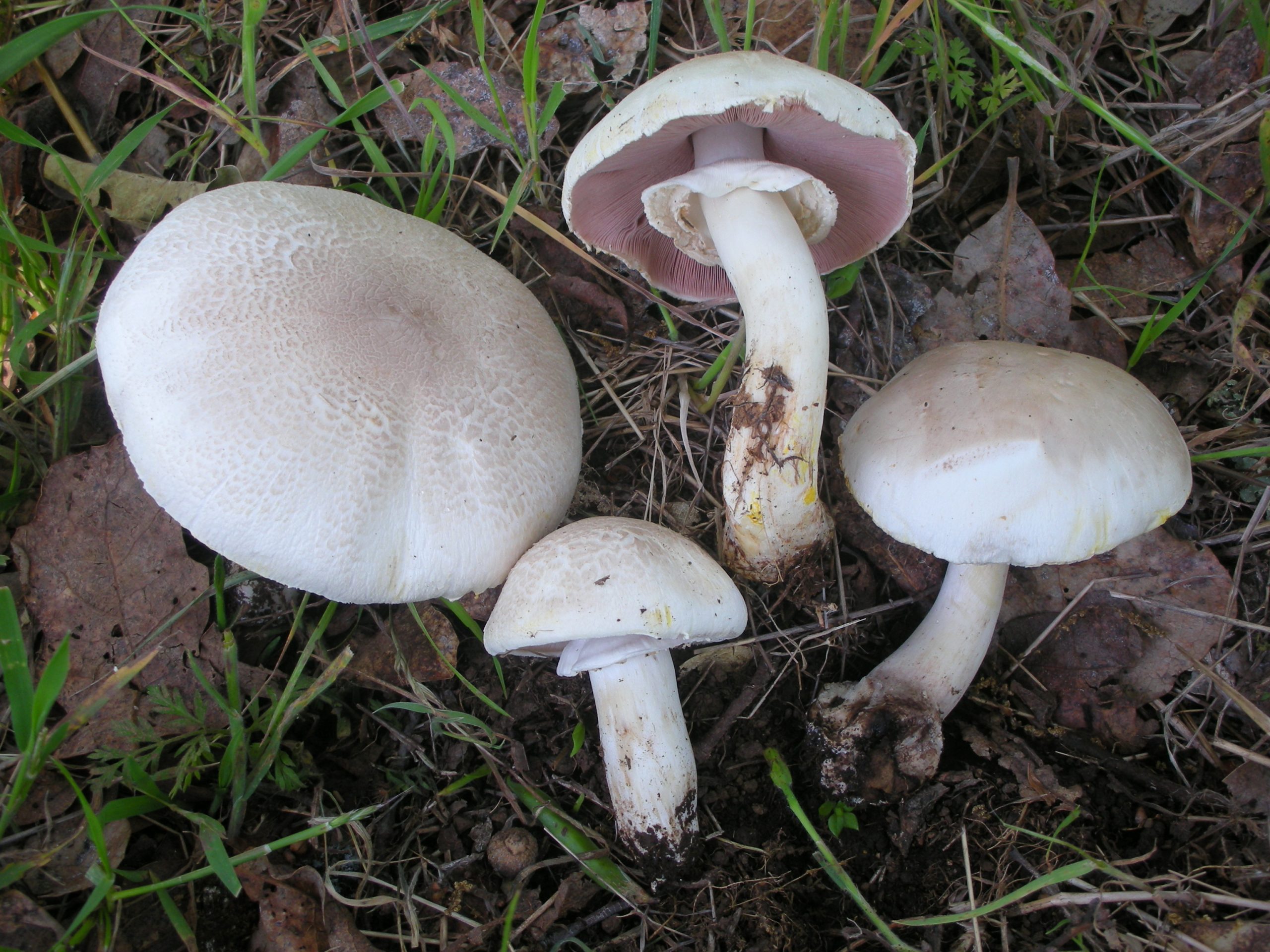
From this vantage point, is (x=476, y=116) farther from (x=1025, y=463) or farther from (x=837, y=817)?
(x=837, y=817)

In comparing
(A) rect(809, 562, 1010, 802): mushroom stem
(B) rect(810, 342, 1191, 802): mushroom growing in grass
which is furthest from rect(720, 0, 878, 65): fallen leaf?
(A) rect(809, 562, 1010, 802): mushroom stem

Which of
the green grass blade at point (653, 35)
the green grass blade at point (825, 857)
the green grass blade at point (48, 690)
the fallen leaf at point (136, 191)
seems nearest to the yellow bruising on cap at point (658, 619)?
the green grass blade at point (825, 857)

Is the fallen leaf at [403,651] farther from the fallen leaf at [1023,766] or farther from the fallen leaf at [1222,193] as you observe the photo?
the fallen leaf at [1222,193]

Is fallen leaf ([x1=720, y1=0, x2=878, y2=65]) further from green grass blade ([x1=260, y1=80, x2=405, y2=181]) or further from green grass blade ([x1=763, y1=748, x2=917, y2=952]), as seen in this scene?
green grass blade ([x1=763, y1=748, x2=917, y2=952])

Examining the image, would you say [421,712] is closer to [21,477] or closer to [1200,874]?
[21,477]

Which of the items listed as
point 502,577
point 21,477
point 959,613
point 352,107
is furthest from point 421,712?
point 352,107

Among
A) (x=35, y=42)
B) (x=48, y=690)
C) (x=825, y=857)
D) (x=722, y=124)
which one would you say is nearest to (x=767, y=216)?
(x=722, y=124)
